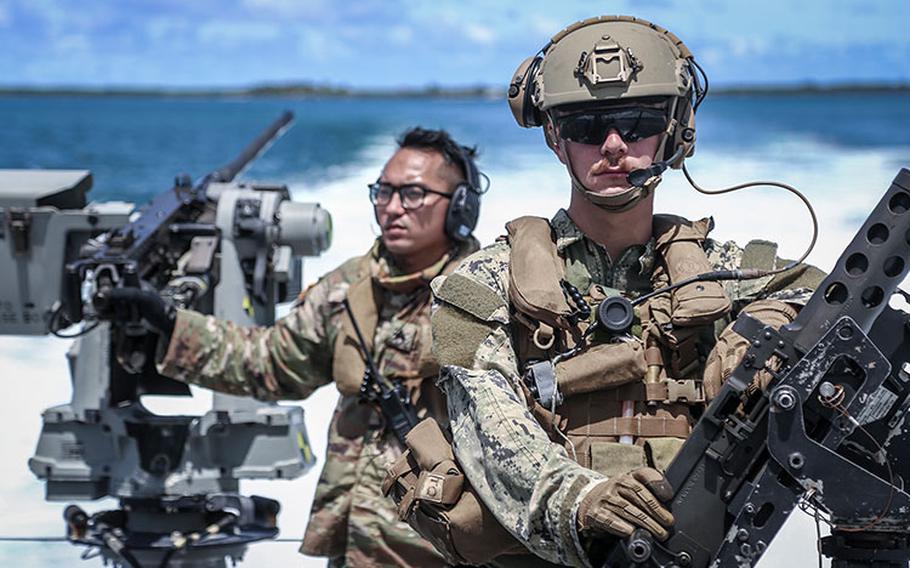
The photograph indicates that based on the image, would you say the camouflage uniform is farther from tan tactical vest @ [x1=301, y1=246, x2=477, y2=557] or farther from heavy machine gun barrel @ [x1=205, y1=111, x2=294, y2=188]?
heavy machine gun barrel @ [x1=205, y1=111, x2=294, y2=188]

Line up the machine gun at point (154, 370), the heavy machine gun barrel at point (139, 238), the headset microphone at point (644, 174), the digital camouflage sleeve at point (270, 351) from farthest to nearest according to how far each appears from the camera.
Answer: the machine gun at point (154, 370) → the heavy machine gun barrel at point (139, 238) → the digital camouflage sleeve at point (270, 351) → the headset microphone at point (644, 174)

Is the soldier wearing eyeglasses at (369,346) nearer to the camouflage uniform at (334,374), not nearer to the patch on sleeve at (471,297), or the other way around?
the camouflage uniform at (334,374)

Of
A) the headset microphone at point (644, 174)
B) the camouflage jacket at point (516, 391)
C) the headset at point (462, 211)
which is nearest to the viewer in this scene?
the camouflage jacket at point (516, 391)

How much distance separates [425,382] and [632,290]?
6.01ft

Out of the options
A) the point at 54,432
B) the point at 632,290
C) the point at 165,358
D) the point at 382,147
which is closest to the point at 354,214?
the point at 382,147

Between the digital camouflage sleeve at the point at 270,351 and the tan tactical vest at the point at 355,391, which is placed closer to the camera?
the tan tactical vest at the point at 355,391

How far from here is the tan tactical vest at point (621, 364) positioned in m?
2.97

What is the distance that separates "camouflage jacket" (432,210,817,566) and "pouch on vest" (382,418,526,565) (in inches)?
2.0

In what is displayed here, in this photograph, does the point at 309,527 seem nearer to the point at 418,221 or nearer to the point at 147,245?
the point at 418,221

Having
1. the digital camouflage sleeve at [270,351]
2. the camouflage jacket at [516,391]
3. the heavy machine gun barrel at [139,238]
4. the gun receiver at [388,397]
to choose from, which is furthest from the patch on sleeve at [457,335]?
the heavy machine gun barrel at [139,238]

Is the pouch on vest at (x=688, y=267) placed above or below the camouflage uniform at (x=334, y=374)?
above

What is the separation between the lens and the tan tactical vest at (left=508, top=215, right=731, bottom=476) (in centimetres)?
297

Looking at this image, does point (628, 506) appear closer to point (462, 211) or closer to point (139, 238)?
point (462, 211)

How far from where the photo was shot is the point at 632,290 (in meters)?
3.16
